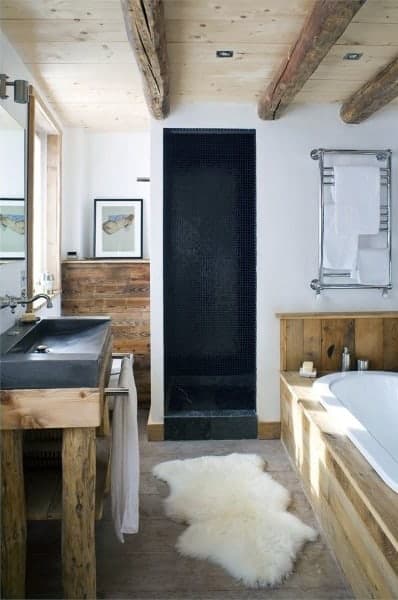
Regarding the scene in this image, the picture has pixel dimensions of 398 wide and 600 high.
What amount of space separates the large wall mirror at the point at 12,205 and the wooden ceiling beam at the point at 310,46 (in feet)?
4.50

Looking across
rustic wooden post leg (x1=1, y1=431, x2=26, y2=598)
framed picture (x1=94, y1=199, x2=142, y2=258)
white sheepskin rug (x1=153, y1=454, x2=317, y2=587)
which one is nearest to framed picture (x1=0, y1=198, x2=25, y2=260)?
rustic wooden post leg (x1=1, y1=431, x2=26, y2=598)

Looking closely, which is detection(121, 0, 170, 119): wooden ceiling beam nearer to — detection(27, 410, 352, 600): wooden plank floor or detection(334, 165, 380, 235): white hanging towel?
detection(334, 165, 380, 235): white hanging towel

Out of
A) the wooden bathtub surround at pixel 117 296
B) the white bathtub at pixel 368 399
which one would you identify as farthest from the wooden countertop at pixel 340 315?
the wooden bathtub surround at pixel 117 296

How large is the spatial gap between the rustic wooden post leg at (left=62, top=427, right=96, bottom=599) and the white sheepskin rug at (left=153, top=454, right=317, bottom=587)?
518 mm

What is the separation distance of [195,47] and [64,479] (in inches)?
79.1

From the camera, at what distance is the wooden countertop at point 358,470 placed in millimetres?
1542

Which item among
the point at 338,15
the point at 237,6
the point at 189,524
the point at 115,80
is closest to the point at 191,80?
the point at 115,80

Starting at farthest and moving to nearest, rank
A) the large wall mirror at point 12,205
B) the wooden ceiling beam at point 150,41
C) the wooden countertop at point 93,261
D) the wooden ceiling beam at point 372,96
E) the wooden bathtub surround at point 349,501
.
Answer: the wooden countertop at point 93,261 → the wooden ceiling beam at point 372,96 → the large wall mirror at point 12,205 → the wooden ceiling beam at point 150,41 → the wooden bathtub surround at point 349,501

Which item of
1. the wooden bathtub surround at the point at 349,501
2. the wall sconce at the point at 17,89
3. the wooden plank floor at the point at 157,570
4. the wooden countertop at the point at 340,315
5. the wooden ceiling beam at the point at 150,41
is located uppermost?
the wooden ceiling beam at the point at 150,41

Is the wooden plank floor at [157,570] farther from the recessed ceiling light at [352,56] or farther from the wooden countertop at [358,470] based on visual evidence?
the recessed ceiling light at [352,56]

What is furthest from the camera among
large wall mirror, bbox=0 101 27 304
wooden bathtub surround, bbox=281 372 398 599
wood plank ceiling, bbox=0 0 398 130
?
large wall mirror, bbox=0 101 27 304

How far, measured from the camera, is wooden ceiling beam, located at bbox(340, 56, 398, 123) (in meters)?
2.63

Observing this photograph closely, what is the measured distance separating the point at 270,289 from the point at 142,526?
1.75m

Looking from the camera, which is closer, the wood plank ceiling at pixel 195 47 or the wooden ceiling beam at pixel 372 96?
the wood plank ceiling at pixel 195 47
